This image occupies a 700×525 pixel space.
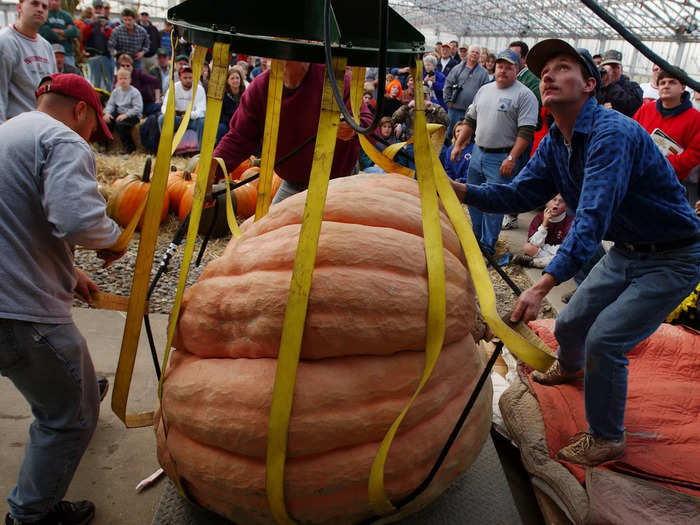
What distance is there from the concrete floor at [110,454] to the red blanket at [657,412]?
2066mm

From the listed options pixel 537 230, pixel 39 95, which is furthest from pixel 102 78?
pixel 39 95

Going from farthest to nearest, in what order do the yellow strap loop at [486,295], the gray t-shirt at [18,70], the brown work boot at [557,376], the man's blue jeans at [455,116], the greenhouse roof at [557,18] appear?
1. the greenhouse roof at [557,18]
2. the man's blue jeans at [455,116]
3. the gray t-shirt at [18,70]
4. the brown work boot at [557,376]
5. the yellow strap loop at [486,295]

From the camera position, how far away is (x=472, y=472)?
228cm

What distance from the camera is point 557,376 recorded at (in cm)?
323

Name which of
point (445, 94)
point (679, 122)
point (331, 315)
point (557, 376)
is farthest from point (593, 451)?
point (445, 94)

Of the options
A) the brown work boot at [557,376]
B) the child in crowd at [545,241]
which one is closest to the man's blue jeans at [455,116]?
the child in crowd at [545,241]

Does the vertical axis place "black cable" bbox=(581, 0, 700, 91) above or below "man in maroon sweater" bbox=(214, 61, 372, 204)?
above

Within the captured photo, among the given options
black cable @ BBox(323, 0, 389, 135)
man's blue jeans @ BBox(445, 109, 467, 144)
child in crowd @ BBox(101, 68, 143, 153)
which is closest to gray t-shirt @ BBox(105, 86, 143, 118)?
child in crowd @ BBox(101, 68, 143, 153)

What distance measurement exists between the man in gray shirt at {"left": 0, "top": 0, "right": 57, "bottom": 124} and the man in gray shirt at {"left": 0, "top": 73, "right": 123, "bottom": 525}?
8.71 feet

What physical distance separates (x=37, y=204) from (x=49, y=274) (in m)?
0.28

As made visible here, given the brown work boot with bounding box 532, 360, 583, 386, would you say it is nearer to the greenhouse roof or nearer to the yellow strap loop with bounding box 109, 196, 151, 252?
the yellow strap loop with bounding box 109, 196, 151, 252

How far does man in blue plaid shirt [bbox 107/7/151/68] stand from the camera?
38.2 feet

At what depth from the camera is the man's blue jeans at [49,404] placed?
204 centimetres

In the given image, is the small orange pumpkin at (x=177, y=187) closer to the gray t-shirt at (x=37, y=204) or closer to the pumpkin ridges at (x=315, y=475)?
the gray t-shirt at (x=37, y=204)
